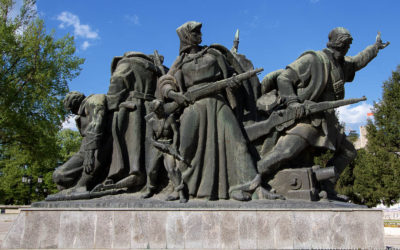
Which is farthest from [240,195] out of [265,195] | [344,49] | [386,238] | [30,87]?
[30,87]

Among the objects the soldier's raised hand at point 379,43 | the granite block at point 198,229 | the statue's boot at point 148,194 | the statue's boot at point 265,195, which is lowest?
the granite block at point 198,229

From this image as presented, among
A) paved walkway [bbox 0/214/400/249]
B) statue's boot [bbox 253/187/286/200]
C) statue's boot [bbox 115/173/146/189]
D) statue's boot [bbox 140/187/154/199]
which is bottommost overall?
paved walkway [bbox 0/214/400/249]

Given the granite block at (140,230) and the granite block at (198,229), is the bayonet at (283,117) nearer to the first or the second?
the granite block at (198,229)

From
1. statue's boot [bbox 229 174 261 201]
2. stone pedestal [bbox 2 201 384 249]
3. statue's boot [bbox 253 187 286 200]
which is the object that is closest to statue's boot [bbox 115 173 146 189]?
stone pedestal [bbox 2 201 384 249]

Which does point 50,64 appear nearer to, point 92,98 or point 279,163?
point 92,98

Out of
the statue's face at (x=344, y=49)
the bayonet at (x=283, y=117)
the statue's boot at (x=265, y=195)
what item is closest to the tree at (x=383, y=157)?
the statue's face at (x=344, y=49)

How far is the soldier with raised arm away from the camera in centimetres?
674

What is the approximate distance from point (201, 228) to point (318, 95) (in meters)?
3.51

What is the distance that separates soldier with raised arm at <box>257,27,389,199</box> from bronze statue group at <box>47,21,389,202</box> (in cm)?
2

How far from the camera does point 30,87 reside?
2059 cm

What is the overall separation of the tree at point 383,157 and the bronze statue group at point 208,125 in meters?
16.4

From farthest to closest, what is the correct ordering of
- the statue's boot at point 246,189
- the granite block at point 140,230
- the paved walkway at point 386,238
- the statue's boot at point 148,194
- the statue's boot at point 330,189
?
the paved walkway at point 386,238, the statue's boot at point 330,189, the statue's boot at point 148,194, the statue's boot at point 246,189, the granite block at point 140,230

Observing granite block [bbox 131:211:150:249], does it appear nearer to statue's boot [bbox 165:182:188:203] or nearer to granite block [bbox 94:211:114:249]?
granite block [bbox 94:211:114:249]

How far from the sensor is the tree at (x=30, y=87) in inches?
766
